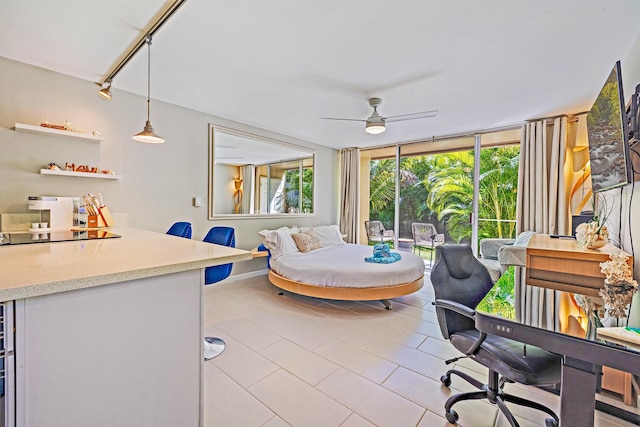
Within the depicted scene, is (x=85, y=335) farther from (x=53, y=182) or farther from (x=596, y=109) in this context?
(x=596, y=109)

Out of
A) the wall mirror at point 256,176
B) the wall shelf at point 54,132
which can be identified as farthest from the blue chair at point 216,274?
the wall shelf at point 54,132

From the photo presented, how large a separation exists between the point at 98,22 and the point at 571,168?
17.8 ft

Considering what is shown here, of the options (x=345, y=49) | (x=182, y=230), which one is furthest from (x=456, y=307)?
(x=182, y=230)

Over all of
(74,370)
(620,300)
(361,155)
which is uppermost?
(361,155)

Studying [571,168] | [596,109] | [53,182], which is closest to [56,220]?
[53,182]

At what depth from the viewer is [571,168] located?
3777 mm

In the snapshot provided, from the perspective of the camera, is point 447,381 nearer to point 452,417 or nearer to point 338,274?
point 452,417

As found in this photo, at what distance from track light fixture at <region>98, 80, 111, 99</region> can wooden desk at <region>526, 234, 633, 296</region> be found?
4.20 m

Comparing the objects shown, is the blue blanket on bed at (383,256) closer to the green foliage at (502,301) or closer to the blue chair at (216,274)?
the green foliage at (502,301)

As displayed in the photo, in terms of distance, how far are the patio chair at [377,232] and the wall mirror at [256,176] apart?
1272mm

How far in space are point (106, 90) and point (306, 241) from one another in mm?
3005

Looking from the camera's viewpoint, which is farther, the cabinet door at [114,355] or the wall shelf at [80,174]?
the wall shelf at [80,174]

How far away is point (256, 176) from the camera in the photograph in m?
4.71

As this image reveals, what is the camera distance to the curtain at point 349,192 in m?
6.01
